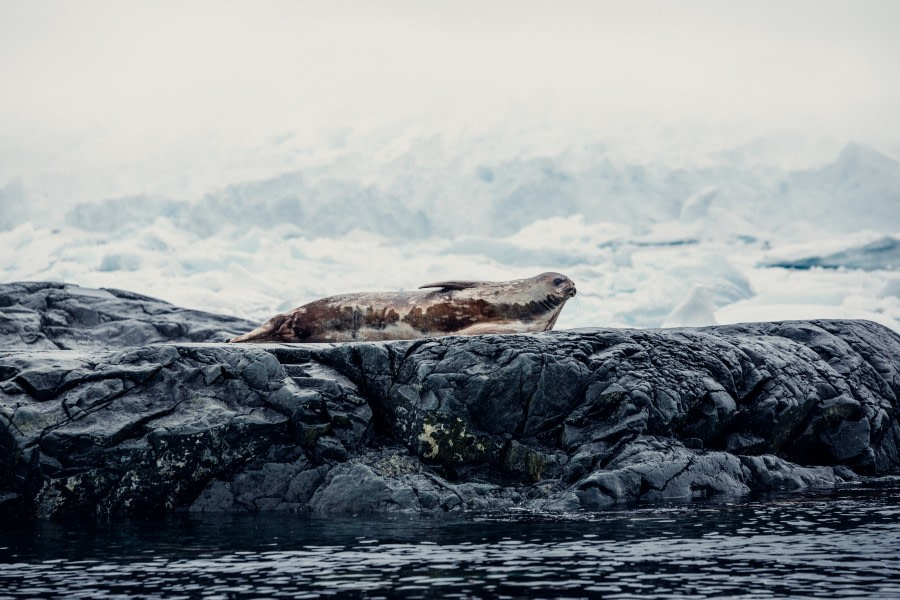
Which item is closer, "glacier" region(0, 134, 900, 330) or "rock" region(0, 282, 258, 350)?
"rock" region(0, 282, 258, 350)

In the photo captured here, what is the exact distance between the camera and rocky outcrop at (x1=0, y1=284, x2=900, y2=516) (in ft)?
27.5

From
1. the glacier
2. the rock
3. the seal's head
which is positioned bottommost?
the rock

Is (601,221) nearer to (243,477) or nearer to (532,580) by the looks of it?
(243,477)

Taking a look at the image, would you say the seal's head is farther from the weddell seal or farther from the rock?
the rock

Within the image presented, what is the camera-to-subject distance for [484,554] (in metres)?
6.01

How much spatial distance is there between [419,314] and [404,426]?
225 cm

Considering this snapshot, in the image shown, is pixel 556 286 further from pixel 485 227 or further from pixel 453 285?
pixel 485 227

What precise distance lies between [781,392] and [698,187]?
21.0 m

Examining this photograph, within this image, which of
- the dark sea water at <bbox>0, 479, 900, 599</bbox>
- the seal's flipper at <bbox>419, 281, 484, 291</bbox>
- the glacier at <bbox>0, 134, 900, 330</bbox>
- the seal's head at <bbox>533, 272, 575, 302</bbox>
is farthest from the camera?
the glacier at <bbox>0, 134, 900, 330</bbox>

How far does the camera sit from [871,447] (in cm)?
1019

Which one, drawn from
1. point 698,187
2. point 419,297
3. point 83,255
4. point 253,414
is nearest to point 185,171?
point 83,255

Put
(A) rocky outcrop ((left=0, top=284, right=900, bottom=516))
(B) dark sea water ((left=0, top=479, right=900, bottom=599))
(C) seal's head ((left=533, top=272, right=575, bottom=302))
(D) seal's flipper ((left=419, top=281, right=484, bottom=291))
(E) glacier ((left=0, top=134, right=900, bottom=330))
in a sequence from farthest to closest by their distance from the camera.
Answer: (E) glacier ((left=0, top=134, right=900, bottom=330)), (C) seal's head ((left=533, top=272, right=575, bottom=302)), (D) seal's flipper ((left=419, top=281, right=484, bottom=291)), (A) rocky outcrop ((left=0, top=284, right=900, bottom=516)), (B) dark sea water ((left=0, top=479, right=900, bottom=599))

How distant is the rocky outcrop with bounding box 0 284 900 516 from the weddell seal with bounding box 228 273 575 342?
1.59 m

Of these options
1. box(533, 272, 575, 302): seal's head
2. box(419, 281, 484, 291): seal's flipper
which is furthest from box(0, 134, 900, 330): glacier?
box(419, 281, 484, 291): seal's flipper
